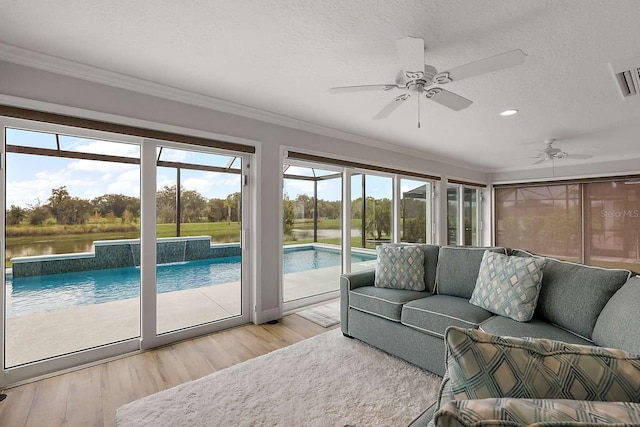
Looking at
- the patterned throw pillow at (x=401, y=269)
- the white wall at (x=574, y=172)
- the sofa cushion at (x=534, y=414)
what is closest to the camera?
the sofa cushion at (x=534, y=414)

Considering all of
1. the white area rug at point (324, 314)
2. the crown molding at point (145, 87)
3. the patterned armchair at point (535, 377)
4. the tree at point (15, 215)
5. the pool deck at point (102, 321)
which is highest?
the crown molding at point (145, 87)

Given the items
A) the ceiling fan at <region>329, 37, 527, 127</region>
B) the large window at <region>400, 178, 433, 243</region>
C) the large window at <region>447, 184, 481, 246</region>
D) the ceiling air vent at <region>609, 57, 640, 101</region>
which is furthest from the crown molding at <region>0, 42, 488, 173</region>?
the large window at <region>447, 184, 481, 246</region>

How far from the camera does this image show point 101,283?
9.10 ft

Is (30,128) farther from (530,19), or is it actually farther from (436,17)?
(530,19)

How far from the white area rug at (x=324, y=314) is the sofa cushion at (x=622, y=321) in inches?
90.7

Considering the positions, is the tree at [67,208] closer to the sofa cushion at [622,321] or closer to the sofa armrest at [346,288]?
the sofa armrest at [346,288]

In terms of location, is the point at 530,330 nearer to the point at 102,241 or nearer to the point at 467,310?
the point at 467,310

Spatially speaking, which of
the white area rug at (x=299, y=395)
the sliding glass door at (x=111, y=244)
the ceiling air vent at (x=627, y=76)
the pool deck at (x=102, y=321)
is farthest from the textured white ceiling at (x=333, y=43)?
the white area rug at (x=299, y=395)

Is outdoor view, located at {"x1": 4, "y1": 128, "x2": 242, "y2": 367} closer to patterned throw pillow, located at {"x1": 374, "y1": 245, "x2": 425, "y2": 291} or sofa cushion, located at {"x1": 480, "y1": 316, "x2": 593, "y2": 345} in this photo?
patterned throw pillow, located at {"x1": 374, "y1": 245, "x2": 425, "y2": 291}

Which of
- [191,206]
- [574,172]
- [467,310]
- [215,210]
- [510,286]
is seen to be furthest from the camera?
[574,172]

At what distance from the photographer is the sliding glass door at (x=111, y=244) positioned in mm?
2398

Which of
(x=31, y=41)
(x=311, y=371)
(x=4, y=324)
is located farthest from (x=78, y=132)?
(x=311, y=371)

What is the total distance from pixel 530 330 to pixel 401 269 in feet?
3.86

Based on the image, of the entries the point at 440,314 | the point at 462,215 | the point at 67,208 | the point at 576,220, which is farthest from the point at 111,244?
the point at 576,220
